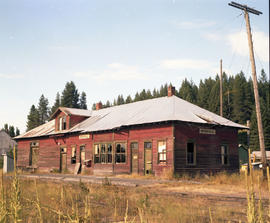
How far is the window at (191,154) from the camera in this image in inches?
887

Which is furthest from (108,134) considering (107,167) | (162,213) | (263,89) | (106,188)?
→ (263,89)

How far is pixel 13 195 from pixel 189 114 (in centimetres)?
2058

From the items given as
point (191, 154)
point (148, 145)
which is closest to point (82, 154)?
point (148, 145)

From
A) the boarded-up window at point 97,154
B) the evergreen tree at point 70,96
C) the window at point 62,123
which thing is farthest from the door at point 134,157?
the evergreen tree at point 70,96

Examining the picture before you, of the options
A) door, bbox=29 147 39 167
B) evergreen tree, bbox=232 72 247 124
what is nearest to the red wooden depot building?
door, bbox=29 147 39 167

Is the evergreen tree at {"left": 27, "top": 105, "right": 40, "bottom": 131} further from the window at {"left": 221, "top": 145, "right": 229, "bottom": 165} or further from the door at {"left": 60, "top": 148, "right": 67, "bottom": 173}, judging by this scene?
the window at {"left": 221, "top": 145, "right": 229, "bottom": 165}

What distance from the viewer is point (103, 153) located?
89.6 feet

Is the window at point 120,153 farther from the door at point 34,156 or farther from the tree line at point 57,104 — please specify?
the tree line at point 57,104

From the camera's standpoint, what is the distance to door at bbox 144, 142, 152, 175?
23266mm

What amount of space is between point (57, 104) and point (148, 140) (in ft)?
304

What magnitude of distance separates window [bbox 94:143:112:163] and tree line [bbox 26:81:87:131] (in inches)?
3013

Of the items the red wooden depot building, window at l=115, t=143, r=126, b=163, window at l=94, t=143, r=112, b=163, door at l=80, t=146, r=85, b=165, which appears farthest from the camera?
door at l=80, t=146, r=85, b=165

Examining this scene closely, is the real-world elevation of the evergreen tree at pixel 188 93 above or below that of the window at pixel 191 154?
above

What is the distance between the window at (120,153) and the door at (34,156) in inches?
540
